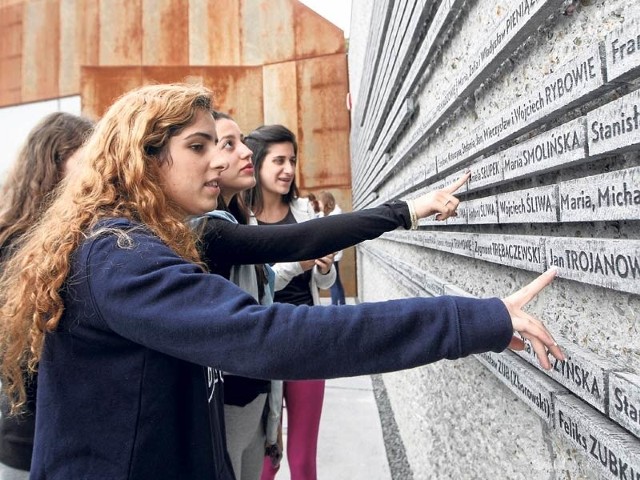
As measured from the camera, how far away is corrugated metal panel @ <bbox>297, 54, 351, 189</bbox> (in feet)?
29.6

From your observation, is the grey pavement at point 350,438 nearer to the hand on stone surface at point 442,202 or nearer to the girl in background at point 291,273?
the girl in background at point 291,273

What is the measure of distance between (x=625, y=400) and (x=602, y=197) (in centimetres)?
35

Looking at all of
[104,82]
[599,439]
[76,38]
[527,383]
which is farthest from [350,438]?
[76,38]

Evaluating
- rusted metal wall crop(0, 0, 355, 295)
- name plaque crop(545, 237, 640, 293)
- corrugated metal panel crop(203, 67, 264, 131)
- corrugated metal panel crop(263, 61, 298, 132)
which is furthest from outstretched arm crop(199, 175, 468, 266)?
corrugated metal panel crop(203, 67, 264, 131)

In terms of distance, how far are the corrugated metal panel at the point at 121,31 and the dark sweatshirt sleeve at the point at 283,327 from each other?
9.48 m

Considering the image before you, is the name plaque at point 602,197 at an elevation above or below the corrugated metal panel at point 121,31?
below

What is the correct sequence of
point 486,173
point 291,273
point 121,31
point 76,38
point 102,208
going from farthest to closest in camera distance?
point 76,38
point 121,31
point 291,273
point 486,173
point 102,208

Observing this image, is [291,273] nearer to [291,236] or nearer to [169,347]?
[291,236]

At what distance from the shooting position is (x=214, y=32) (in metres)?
9.21

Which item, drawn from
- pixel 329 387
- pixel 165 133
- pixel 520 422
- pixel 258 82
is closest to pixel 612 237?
pixel 520 422

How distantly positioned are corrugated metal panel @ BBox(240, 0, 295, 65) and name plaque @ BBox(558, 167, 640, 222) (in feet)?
28.6

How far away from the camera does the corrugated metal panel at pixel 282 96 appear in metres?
9.05

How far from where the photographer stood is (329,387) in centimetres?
516

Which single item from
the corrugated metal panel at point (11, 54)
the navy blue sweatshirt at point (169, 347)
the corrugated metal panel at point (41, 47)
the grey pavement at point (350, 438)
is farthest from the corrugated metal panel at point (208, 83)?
the navy blue sweatshirt at point (169, 347)
